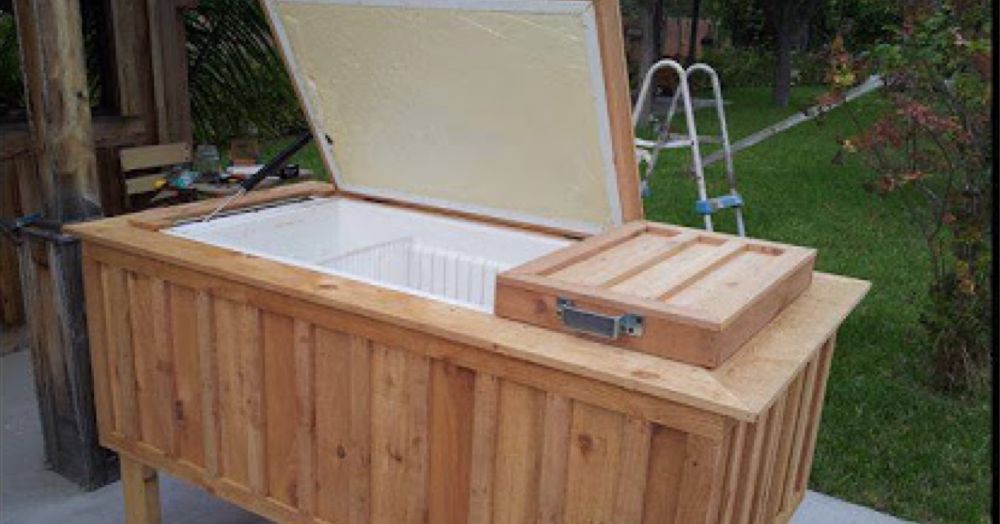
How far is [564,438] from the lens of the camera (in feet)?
5.46

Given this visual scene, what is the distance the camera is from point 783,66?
13.8 m

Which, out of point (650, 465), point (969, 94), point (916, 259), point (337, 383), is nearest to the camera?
point (650, 465)

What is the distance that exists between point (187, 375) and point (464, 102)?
103 centimetres

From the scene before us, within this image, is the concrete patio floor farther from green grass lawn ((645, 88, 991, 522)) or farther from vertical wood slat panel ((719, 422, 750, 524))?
vertical wood slat panel ((719, 422, 750, 524))

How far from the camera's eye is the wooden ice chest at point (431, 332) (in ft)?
5.30

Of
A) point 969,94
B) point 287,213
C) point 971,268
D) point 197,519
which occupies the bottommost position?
point 197,519

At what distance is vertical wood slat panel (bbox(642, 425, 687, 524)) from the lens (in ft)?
5.03

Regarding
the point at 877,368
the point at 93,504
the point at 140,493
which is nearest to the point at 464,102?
the point at 140,493

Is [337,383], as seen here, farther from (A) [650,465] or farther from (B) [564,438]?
(A) [650,465]

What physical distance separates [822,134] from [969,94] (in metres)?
7.76

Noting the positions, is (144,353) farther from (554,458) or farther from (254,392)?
(554,458)

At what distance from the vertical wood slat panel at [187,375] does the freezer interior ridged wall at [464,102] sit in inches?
32.5

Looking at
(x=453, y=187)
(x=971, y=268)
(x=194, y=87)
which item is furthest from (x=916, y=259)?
(x=194, y=87)

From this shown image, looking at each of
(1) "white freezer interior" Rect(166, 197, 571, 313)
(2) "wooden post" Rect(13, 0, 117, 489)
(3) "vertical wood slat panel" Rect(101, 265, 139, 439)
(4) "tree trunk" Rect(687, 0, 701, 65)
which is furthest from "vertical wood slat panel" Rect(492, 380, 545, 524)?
(4) "tree trunk" Rect(687, 0, 701, 65)
